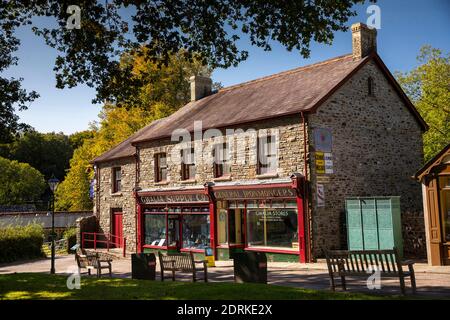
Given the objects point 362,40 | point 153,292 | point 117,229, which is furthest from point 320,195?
point 117,229

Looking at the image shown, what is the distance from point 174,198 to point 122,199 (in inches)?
218

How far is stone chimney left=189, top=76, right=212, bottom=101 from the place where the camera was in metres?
30.2

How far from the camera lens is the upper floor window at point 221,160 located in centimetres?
2197

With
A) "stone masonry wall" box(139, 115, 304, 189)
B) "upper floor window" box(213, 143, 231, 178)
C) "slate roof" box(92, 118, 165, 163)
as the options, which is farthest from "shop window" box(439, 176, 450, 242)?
"slate roof" box(92, 118, 165, 163)

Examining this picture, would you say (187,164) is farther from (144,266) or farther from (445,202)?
(445,202)

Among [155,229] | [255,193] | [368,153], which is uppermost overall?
[368,153]

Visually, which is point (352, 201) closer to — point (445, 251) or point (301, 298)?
point (445, 251)

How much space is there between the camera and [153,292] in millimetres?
9984

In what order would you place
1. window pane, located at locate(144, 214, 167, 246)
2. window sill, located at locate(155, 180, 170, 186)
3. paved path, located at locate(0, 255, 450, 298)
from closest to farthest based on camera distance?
paved path, located at locate(0, 255, 450, 298) → window sill, located at locate(155, 180, 170, 186) → window pane, located at locate(144, 214, 167, 246)

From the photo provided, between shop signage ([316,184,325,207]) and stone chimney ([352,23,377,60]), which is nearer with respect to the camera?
shop signage ([316,184,325,207])

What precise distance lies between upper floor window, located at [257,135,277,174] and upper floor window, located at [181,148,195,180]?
4.41 metres

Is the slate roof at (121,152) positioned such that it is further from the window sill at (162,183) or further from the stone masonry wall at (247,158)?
the window sill at (162,183)

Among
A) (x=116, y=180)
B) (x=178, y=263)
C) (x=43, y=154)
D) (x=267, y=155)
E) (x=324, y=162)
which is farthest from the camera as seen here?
(x=43, y=154)

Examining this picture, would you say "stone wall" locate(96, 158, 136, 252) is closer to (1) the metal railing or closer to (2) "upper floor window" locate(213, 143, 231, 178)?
(1) the metal railing
